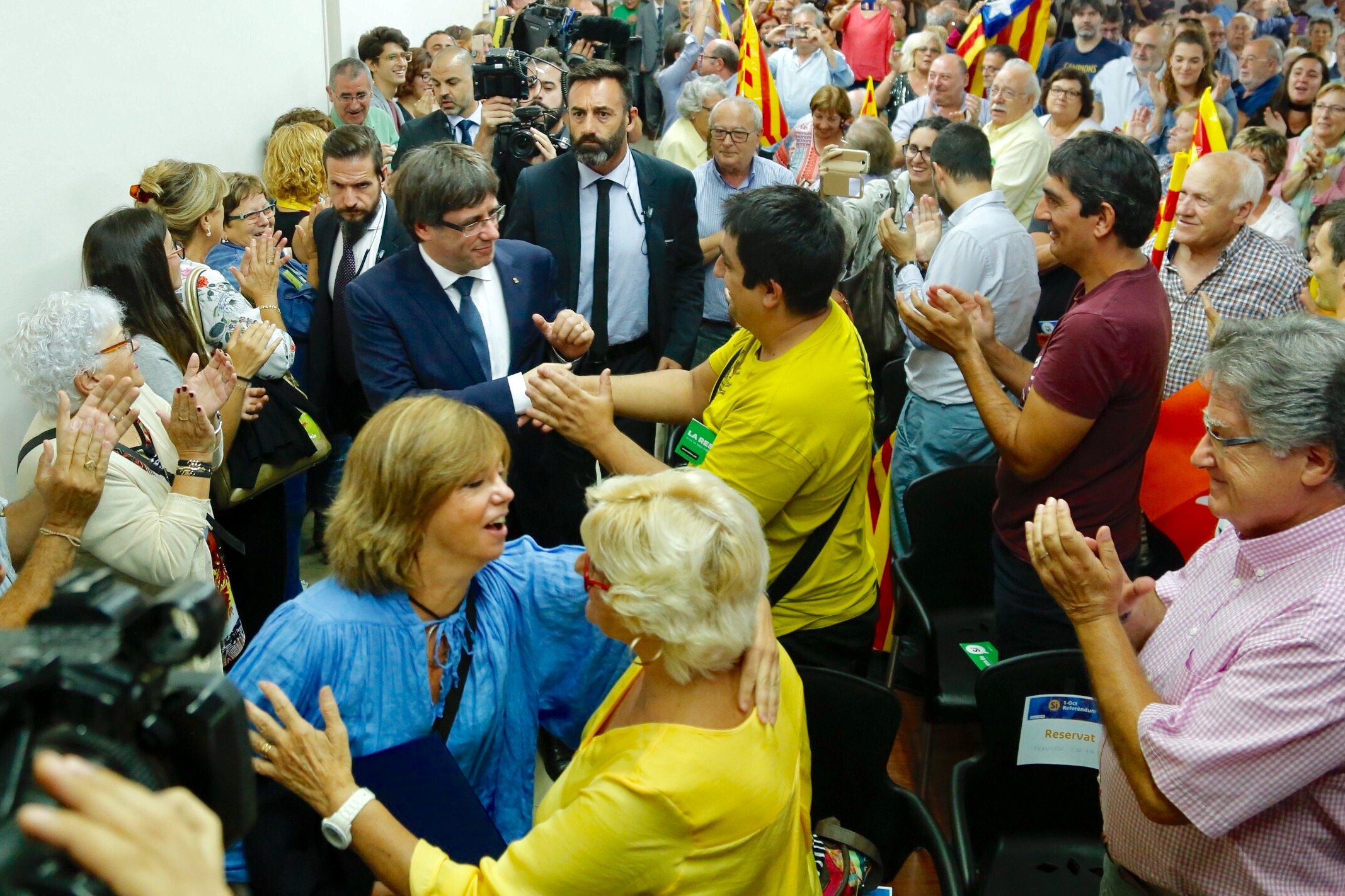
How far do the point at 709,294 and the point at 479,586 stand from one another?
10.1 feet

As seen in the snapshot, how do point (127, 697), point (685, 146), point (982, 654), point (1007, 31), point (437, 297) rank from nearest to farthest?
point (127, 697)
point (437, 297)
point (982, 654)
point (685, 146)
point (1007, 31)

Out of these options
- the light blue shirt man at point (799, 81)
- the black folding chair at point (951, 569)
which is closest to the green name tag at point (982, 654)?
the black folding chair at point (951, 569)

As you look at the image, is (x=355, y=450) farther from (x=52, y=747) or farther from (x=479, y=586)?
(x=52, y=747)

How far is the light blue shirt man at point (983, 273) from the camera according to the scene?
3.64m

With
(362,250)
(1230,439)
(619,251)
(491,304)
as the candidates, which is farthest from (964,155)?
(1230,439)

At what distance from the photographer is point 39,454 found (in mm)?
2516

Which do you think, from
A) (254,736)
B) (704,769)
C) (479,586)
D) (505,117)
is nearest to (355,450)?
(479,586)

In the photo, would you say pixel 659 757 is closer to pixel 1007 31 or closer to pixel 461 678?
pixel 461 678

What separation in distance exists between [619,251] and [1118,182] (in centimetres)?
183

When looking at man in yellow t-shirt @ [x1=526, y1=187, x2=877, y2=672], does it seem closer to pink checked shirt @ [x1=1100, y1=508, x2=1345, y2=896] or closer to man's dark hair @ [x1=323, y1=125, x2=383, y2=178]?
pink checked shirt @ [x1=1100, y1=508, x2=1345, y2=896]

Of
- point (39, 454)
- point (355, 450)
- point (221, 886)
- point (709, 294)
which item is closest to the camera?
point (221, 886)

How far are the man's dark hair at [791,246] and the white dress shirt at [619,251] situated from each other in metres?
1.42

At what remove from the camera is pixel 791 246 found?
96.8 inches

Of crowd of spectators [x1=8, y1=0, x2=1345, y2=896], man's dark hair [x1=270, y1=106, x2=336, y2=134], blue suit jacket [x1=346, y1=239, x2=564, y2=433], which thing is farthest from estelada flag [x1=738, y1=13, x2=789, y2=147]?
blue suit jacket [x1=346, y1=239, x2=564, y2=433]
